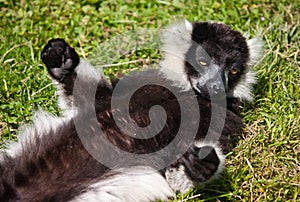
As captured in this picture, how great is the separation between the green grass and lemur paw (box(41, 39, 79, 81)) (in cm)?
44

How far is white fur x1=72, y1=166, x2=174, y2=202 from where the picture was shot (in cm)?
411

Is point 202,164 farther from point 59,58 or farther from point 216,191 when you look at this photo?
point 59,58

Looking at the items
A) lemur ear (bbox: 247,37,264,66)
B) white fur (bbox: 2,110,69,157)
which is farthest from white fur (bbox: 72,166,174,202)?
lemur ear (bbox: 247,37,264,66)

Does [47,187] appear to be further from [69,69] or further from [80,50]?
[80,50]

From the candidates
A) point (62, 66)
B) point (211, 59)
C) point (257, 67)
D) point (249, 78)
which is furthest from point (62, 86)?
point (257, 67)

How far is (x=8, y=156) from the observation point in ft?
14.0

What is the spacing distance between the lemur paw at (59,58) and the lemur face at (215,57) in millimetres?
1055

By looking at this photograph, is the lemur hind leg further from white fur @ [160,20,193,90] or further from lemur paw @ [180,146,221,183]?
lemur paw @ [180,146,221,183]

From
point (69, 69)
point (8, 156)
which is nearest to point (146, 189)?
point (8, 156)

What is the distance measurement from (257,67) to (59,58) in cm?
200

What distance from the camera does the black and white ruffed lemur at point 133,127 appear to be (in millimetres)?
4109

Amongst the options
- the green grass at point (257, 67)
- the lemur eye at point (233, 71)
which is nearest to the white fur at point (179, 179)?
the green grass at point (257, 67)

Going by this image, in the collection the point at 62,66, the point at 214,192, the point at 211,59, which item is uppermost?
the point at 62,66

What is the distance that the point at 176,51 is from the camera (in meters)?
5.55
